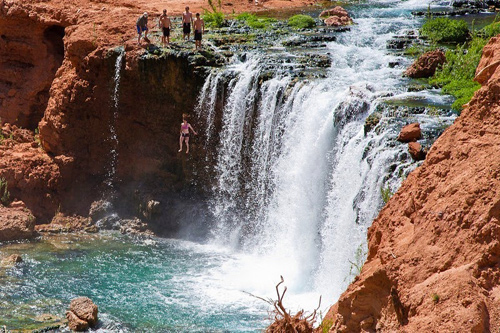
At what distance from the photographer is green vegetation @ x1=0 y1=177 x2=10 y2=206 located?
2073cm

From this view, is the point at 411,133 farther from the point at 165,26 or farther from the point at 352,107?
the point at 165,26

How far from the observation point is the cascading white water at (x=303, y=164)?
49.0 ft

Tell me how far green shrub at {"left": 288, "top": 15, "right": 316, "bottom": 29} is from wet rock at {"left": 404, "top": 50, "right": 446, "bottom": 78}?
6.95 metres

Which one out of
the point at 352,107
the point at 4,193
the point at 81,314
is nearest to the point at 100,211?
the point at 4,193

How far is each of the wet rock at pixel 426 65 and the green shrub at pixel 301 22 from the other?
6.95m

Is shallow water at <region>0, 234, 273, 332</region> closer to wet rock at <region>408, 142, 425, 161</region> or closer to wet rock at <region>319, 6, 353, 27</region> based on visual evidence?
wet rock at <region>408, 142, 425, 161</region>

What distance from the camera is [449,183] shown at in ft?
23.7

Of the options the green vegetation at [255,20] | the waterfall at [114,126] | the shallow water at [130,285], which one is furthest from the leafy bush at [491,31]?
the waterfall at [114,126]

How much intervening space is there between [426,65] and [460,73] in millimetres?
951

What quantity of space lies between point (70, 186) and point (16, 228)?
2566mm

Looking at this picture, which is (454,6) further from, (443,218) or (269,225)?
(443,218)

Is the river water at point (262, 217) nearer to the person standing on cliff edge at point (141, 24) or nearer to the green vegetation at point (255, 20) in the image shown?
the person standing on cliff edge at point (141, 24)

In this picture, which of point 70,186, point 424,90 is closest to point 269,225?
point 424,90

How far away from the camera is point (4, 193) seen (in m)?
20.8
